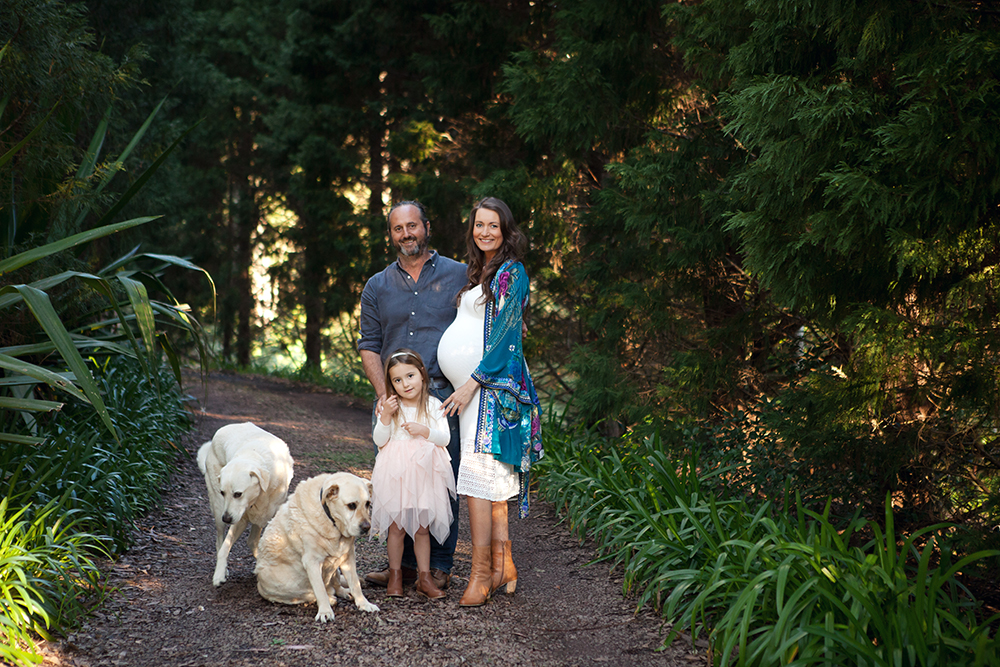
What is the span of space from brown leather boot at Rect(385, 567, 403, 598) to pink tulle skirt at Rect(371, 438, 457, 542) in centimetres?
25

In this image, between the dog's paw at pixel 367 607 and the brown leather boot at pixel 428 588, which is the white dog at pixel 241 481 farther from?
the brown leather boot at pixel 428 588

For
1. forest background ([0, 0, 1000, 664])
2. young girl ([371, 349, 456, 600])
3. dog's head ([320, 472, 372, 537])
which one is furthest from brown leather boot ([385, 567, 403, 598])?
forest background ([0, 0, 1000, 664])

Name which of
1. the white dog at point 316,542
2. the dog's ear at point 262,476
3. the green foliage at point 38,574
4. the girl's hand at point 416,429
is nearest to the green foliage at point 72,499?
the green foliage at point 38,574

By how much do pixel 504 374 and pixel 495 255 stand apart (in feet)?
2.03

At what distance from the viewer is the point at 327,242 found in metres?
13.2

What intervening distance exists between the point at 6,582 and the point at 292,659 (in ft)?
4.17

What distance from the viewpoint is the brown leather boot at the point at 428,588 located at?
3.79m

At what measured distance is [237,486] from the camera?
146 inches

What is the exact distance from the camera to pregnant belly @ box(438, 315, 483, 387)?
12.3 ft

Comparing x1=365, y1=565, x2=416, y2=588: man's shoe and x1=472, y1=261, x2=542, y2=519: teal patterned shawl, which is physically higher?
x1=472, y1=261, x2=542, y2=519: teal patterned shawl

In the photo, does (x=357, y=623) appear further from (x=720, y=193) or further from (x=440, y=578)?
(x=720, y=193)

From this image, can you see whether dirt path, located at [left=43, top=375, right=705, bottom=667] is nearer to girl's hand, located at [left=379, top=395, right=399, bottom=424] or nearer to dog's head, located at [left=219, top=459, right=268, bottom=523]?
dog's head, located at [left=219, top=459, right=268, bottom=523]

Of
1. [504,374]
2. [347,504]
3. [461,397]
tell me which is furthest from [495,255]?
[347,504]

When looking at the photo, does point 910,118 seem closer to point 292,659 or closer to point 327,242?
point 292,659
